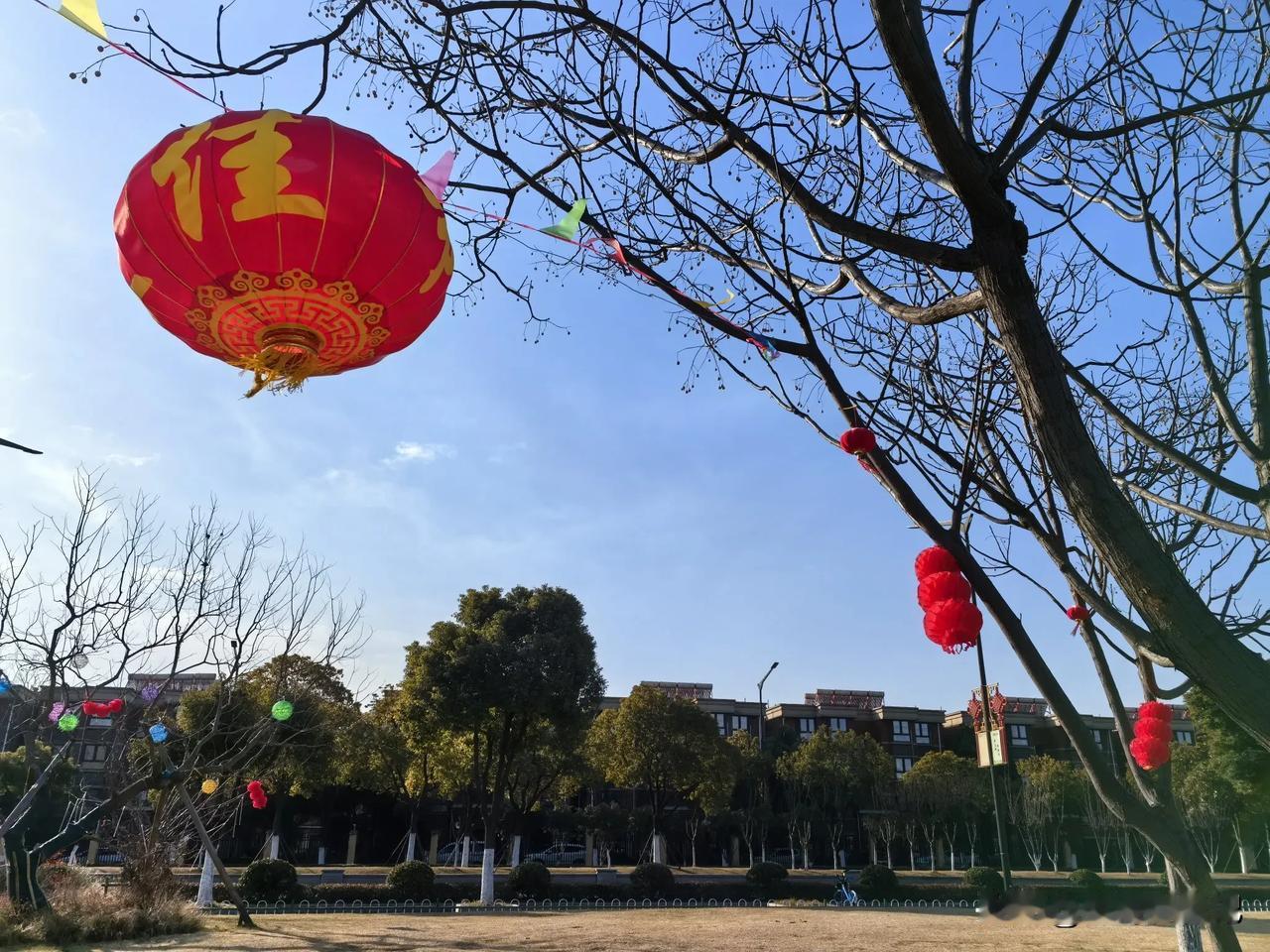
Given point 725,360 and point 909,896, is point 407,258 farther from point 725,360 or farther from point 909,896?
point 909,896

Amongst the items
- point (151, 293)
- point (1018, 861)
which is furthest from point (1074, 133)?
point (1018, 861)

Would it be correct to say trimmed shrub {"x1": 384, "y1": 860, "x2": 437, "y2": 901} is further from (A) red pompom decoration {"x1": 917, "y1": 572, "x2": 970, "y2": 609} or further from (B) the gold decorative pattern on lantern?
(A) red pompom decoration {"x1": 917, "y1": 572, "x2": 970, "y2": 609}

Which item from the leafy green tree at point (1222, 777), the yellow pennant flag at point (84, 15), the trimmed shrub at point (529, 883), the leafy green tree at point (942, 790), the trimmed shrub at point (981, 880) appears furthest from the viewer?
the leafy green tree at point (942, 790)

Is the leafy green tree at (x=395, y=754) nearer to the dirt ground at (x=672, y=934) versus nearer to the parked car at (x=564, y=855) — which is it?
the dirt ground at (x=672, y=934)

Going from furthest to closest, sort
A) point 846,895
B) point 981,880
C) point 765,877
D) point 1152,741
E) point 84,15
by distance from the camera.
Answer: point 765,877 → point 981,880 → point 846,895 → point 1152,741 → point 84,15

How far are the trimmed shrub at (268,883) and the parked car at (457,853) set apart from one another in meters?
17.7

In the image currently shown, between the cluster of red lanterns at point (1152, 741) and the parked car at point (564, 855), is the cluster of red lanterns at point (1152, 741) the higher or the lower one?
the higher one

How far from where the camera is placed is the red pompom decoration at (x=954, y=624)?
3699 mm

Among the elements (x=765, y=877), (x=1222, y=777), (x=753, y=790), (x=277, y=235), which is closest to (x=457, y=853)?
(x=753, y=790)

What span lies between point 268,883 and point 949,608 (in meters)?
18.8

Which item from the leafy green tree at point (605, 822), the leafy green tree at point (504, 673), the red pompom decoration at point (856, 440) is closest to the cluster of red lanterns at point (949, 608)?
the red pompom decoration at point (856, 440)

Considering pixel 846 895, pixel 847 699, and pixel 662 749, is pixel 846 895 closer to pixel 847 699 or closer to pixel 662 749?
pixel 662 749

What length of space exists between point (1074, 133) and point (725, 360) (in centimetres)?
224

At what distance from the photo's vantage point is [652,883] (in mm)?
21500
